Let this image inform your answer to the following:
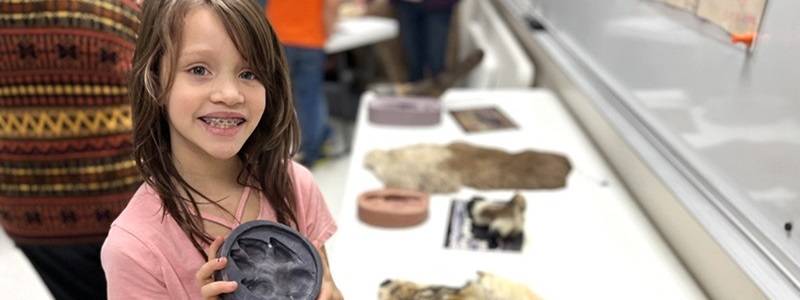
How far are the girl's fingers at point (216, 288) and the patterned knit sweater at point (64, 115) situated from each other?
0.45 m

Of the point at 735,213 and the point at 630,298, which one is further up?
the point at 735,213

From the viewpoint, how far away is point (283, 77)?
2.69ft

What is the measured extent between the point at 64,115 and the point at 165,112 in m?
0.33

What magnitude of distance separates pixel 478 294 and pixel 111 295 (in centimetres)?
59

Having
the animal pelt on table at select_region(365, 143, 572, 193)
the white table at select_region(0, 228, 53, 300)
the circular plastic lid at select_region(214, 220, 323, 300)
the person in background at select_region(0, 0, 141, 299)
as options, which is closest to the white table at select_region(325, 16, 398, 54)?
the animal pelt on table at select_region(365, 143, 572, 193)

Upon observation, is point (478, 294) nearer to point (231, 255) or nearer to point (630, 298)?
point (630, 298)

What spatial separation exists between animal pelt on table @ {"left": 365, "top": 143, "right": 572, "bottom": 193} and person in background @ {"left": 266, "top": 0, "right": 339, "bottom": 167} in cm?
107

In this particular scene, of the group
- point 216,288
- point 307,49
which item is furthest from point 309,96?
point 216,288

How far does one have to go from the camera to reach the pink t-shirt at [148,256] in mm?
737

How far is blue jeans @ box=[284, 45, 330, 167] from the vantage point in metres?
2.95

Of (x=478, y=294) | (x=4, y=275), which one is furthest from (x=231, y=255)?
(x=4, y=275)

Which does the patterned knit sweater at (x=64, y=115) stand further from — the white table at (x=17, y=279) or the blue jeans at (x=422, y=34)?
the blue jeans at (x=422, y=34)

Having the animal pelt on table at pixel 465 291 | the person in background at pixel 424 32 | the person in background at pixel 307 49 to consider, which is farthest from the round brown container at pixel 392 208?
the person in background at pixel 424 32

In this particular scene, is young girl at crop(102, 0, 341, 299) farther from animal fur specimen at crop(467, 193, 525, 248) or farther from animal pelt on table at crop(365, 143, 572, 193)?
animal pelt on table at crop(365, 143, 572, 193)
